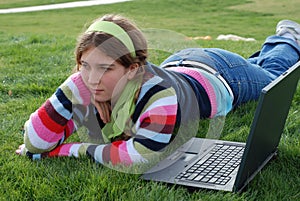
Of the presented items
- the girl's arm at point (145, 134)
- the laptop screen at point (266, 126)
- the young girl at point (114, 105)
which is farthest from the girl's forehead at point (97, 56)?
the laptop screen at point (266, 126)

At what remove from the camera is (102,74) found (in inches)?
88.8

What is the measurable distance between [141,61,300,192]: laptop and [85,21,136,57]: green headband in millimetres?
519

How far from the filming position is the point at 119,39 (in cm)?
228

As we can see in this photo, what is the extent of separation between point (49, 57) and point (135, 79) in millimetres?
3011

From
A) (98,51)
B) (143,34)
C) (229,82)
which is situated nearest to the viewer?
(98,51)

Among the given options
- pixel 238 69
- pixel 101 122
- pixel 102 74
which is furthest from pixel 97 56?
pixel 238 69

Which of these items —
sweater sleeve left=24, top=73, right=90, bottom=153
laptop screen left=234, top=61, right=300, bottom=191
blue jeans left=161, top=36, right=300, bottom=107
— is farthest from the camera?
blue jeans left=161, top=36, right=300, bottom=107

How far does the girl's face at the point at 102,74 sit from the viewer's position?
2242 millimetres

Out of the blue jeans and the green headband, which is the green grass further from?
the green headband

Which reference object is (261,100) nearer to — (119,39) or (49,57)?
(119,39)

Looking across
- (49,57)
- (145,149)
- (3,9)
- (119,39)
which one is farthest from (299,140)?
(3,9)

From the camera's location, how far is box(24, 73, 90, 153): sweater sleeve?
240 centimetres

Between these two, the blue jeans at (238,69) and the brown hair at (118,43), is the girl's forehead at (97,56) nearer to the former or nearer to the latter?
the brown hair at (118,43)

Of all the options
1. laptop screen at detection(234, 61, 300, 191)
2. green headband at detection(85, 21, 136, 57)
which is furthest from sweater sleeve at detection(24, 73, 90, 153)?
laptop screen at detection(234, 61, 300, 191)
